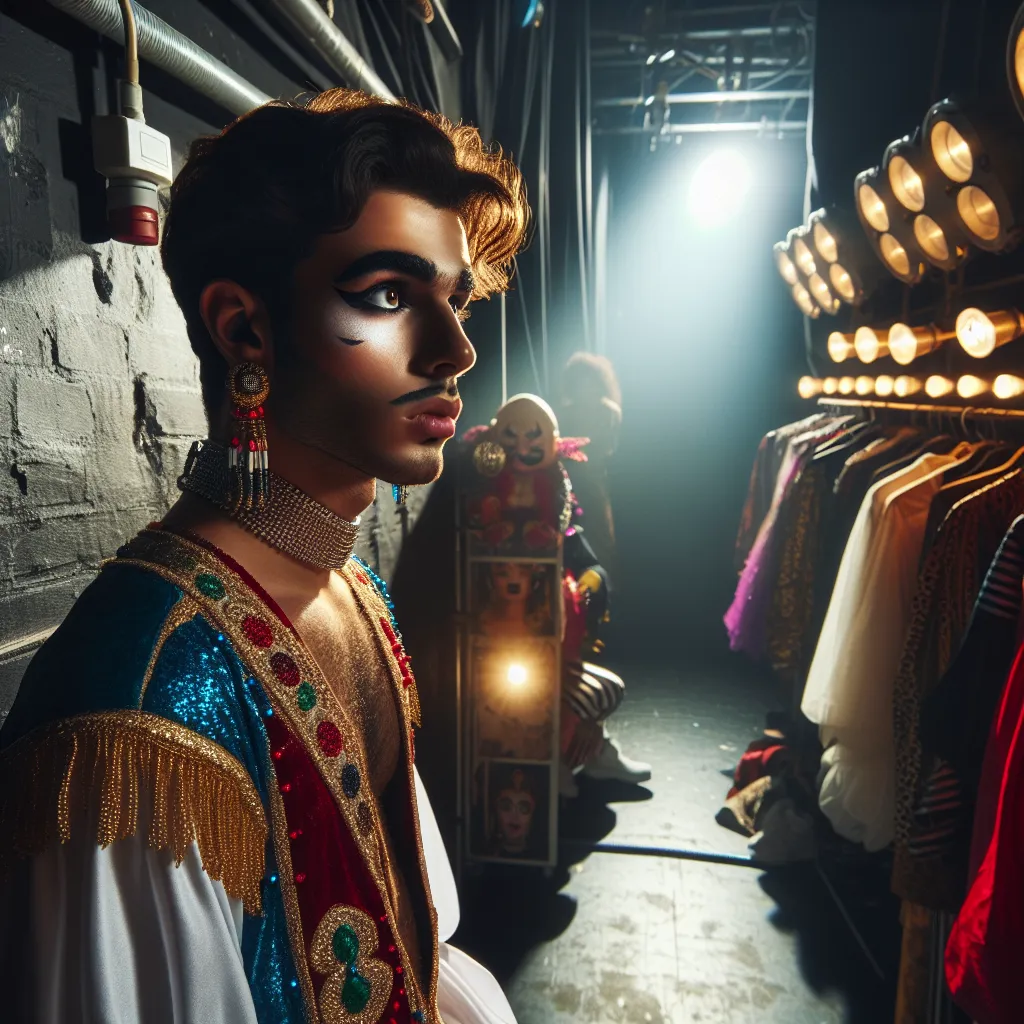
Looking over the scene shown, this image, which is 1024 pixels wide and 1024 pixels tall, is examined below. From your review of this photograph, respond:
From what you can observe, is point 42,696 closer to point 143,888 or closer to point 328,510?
point 143,888

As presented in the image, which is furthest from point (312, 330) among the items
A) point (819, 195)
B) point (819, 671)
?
point (819, 195)

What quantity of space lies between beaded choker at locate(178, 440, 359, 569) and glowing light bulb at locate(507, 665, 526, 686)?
6.59 ft

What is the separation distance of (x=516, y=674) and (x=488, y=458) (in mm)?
814

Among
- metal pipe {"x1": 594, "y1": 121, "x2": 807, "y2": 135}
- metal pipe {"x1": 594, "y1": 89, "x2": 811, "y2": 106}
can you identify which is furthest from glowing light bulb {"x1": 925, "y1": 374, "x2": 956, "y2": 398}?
metal pipe {"x1": 594, "y1": 121, "x2": 807, "y2": 135}

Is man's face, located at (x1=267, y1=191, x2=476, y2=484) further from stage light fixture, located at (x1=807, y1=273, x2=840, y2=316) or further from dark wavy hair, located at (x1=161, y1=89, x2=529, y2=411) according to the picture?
stage light fixture, located at (x1=807, y1=273, x2=840, y2=316)

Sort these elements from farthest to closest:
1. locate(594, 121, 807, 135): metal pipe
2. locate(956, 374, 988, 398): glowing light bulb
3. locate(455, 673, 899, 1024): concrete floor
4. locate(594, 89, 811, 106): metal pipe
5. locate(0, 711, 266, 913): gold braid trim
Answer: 1. locate(594, 121, 807, 135): metal pipe
2. locate(594, 89, 811, 106): metal pipe
3. locate(455, 673, 899, 1024): concrete floor
4. locate(956, 374, 988, 398): glowing light bulb
5. locate(0, 711, 266, 913): gold braid trim

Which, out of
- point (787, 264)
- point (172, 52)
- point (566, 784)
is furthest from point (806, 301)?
point (172, 52)

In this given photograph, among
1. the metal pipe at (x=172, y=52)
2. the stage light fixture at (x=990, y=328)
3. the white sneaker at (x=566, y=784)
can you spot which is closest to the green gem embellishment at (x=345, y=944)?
the metal pipe at (x=172, y=52)

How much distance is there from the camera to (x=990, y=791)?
140cm

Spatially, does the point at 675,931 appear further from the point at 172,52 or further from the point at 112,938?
the point at 172,52

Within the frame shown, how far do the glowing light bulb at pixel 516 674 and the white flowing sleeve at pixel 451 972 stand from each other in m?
1.62

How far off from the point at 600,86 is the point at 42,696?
5903 millimetres

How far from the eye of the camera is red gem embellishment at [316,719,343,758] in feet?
2.57

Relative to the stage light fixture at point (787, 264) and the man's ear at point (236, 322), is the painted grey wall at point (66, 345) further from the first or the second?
the stage light fixture at point (787, 264)
